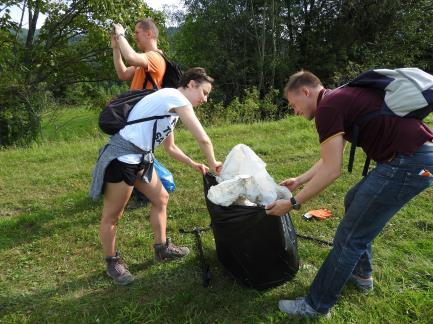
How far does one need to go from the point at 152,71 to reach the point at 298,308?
7.48ft

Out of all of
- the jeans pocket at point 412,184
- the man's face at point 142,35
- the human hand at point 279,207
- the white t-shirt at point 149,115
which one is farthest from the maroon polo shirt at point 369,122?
the man's face at point 142,35

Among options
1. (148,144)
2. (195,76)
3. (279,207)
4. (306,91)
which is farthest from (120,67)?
(279,207)

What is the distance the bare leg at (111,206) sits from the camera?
8.70ft

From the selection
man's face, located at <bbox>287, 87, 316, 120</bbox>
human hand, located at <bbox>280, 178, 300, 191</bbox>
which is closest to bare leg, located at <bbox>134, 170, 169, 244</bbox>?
human hand, located at <bbox>280, 178, 300, 191</bbox>

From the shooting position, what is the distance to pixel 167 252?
3.13 metres

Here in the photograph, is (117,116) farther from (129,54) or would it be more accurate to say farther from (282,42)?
(282,42)

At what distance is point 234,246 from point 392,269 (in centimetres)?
124

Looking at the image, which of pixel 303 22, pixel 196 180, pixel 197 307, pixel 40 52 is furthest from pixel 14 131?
pixel 303 22

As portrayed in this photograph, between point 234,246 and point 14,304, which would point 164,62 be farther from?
point 14,304

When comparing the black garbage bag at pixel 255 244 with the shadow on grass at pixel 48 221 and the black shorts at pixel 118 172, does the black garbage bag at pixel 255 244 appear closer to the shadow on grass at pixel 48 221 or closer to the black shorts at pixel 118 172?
the black shorts at pixel 118 172

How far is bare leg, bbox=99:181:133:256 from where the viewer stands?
2650mm

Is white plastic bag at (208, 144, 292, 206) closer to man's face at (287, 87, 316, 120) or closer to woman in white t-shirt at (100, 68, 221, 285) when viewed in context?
woman in white t-shirt at (100, 68, 221, 285)

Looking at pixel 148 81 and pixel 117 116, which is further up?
pixel 148 81

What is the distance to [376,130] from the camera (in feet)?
6.63
